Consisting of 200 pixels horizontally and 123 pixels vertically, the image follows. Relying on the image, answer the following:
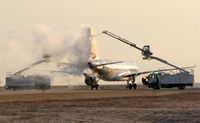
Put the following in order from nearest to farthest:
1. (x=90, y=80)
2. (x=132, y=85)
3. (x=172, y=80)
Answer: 1. (x=90, y=80)
2. (x=172, y=80)
3. (x=132, y=85)

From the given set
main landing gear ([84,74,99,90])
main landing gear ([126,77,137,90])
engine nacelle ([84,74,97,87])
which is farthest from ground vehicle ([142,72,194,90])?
engine nacelle ([84,74,97,87])

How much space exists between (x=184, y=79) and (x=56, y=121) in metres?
89.0

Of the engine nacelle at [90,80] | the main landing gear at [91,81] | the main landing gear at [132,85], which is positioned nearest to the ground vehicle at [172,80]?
the main landing gear at [132,85]

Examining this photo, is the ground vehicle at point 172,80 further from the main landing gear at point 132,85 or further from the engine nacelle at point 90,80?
the engine nacelle at point 90,80

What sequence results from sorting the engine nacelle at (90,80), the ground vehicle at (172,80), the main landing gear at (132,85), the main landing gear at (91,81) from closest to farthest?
the main landing gear at (91,81), the engine nacelle at (90,80), the ground vehicle at (172,80), the main landing gear at (132,85)

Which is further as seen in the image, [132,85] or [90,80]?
[132,85]

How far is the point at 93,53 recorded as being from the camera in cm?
11588

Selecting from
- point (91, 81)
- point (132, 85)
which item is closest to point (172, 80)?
point (132, 85)

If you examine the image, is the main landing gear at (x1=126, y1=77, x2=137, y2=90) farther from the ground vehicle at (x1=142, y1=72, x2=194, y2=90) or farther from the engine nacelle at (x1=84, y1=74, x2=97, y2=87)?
the engine nacelle at (x1=84, y1=74, x2=97, y2=87)

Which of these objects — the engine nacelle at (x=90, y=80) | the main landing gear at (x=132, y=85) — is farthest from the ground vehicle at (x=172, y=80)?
the engine nacelle at (x=90, y=80)

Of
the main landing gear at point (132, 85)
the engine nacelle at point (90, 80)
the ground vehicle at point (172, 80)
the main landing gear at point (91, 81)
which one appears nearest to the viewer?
the main landing gear at point (91, 81)

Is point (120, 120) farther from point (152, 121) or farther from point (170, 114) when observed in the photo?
point (170, 114)

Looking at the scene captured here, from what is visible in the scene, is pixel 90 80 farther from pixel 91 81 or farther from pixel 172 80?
pixel 172 80

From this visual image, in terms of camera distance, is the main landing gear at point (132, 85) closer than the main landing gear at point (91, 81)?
No
